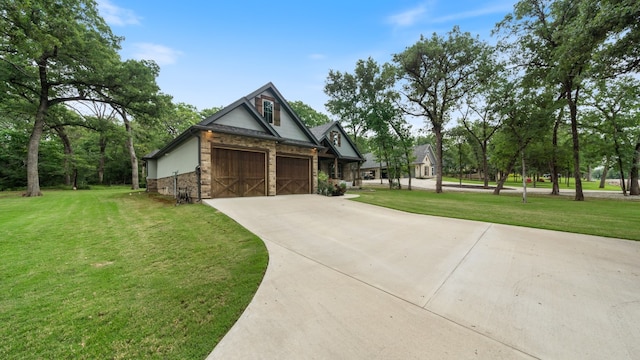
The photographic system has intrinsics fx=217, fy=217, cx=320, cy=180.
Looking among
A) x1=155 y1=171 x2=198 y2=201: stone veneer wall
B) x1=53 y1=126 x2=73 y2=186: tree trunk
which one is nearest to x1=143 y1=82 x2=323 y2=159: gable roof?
x1=155 y1=171 x2=198 y2=201: stone veneer wall

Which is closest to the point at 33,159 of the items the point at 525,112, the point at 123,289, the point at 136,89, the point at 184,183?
the point at 136,89

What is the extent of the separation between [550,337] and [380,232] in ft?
12.2

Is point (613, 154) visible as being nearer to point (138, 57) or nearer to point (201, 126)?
point (201, 126)

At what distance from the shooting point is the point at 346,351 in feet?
6.30

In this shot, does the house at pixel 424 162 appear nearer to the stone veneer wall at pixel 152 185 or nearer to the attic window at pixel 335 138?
the attic window at pixel 335 138

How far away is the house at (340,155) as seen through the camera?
2041cm

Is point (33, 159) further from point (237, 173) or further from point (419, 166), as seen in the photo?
point (419, 166)

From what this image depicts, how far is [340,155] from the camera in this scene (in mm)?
19531

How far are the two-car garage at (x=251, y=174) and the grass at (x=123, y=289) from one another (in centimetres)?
494

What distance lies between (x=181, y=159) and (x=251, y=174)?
15.5ft

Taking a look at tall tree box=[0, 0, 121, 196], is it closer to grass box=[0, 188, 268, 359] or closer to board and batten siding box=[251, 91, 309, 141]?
board and batten siding box=[251, 91, 309, 141]

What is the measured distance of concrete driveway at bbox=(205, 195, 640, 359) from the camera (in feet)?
6.48

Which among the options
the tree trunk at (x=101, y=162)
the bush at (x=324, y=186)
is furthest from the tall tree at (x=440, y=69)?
the tree trunk at (x=101, y=162)

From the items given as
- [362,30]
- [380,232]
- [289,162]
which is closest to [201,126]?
[289,162]
